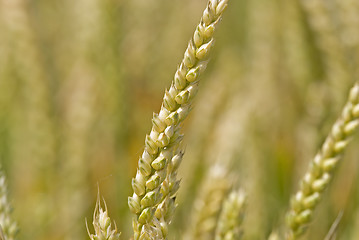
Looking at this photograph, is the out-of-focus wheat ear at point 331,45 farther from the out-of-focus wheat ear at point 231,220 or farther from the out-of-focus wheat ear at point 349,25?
the out-of-focus wheat ear at point 231,220

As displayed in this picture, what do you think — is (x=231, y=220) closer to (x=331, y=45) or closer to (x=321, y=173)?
(x=321, y=173)

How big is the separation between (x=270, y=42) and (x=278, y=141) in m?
0.39

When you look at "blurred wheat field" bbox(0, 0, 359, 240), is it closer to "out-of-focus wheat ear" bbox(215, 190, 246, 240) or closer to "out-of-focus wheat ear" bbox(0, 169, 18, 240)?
"out-of-focus wheat ear" bbox(215, 190, 246, 240)

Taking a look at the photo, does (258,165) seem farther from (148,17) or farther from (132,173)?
(148,17)

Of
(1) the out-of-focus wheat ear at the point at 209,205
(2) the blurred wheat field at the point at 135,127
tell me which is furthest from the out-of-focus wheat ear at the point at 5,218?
(2) the blurred wheat field at the point at 135,127

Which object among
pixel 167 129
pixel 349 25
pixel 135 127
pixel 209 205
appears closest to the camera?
pixel 167 129

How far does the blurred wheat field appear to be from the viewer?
113 centimetres

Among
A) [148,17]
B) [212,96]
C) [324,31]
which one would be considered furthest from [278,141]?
[148,17]

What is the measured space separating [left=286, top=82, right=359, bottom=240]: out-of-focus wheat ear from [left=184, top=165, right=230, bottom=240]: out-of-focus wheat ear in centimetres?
16

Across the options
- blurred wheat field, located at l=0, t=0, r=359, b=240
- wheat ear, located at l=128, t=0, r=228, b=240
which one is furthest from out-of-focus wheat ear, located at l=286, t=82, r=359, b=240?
blurred wheat field, located at l=0, t=0, r=359, b=240

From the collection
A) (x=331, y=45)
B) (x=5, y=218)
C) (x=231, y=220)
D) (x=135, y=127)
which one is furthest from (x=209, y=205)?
(x=135, y=127)

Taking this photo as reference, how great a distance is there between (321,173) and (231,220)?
12 cm

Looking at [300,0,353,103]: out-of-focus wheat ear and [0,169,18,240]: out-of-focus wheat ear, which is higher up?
[300,0,353,103]: out-of-focus wheat ear

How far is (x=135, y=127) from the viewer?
1.44 meters
